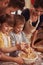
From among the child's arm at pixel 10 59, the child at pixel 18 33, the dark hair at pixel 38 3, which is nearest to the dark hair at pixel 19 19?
the child at pixel 18 33

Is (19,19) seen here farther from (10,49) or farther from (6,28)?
(10,49)

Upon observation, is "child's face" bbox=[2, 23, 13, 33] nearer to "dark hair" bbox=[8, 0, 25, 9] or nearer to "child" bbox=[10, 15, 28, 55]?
"child" bbox=[10, 15, 28, 55]

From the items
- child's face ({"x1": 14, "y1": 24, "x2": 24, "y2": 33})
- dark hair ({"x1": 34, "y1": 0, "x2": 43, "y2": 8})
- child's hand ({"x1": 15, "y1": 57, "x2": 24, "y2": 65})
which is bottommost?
child's hand ({"x1": 15, "y1": 57, "x2": 24, "y2": 65})

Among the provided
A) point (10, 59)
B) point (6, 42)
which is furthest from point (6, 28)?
point (10, 59)

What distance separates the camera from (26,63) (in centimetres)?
147

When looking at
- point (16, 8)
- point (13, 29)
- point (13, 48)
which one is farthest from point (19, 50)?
point (16, 8)

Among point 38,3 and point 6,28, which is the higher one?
point 38,3

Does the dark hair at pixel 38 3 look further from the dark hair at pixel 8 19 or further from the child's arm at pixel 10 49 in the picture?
the child's arm at pixel 10 49

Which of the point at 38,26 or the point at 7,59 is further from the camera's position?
the point at 38,26

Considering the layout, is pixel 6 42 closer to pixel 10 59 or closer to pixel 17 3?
pixel 10 59

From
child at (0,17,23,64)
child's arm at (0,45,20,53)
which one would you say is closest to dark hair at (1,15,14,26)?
child at (0,17,23,64)

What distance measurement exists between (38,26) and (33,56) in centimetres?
23

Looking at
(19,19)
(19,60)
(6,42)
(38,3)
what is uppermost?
(38,3)

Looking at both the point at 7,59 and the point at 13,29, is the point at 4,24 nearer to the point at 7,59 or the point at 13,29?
the point at 13,29
